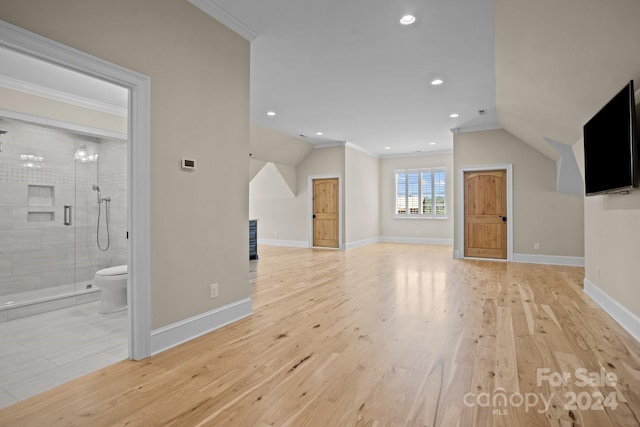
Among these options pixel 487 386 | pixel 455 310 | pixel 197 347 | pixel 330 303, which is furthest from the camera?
pixel 330 303

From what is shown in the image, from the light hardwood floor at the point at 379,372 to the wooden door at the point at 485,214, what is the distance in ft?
10.1

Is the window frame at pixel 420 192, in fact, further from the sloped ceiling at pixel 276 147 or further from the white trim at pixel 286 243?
the sloped ceiling at pixel 276 147

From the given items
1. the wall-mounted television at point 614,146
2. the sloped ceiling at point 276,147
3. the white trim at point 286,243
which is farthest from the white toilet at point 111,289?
the white trim at point 286,243

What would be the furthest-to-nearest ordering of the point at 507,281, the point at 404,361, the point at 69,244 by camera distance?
1. the point at 507,281
2. the point at 69,244
3. the point at 404,361

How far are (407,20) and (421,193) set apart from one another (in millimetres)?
7412

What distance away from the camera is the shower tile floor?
81.3 inches

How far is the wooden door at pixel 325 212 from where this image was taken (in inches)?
343

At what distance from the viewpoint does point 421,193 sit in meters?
9.99

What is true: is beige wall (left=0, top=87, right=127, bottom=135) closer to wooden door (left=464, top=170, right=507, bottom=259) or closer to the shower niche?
the shower niche

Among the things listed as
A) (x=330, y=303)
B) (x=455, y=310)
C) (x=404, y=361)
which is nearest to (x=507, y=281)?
(x=455, y=310)

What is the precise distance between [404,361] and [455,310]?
4.70 feet

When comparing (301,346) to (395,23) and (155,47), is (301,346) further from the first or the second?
(395,23)

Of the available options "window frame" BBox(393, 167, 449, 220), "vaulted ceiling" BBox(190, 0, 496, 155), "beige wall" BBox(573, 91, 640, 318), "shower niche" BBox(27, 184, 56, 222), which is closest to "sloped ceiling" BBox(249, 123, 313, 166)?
"vaulted ceiling" BBox(190, 0, 496, 155)

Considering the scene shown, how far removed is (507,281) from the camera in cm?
484
